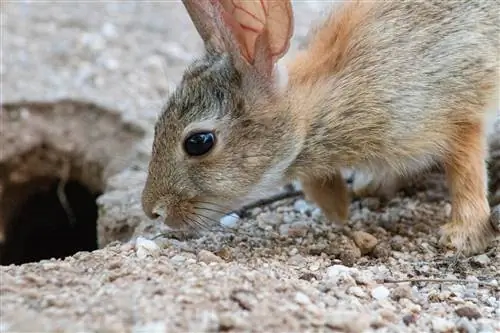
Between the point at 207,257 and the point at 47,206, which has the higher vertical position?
the point at 207,257

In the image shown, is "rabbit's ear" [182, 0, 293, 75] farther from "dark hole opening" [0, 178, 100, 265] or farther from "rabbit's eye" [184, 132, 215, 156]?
→ "dark hole opening" [0, 178, 100, 265]

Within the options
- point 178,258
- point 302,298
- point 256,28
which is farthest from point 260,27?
point 302,298

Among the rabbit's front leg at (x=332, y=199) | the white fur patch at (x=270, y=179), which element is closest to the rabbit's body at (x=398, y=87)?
the white fur patch at (x=270, y=179)

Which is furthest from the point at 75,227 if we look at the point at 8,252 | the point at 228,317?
the point at 228,317

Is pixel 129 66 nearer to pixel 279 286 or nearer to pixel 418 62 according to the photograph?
pixel 418 62

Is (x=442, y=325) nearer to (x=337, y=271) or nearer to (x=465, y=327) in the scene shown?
(x=465, y=327)

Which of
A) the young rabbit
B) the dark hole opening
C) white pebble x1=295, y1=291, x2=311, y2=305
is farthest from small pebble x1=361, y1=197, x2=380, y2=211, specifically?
the dark hole opening
